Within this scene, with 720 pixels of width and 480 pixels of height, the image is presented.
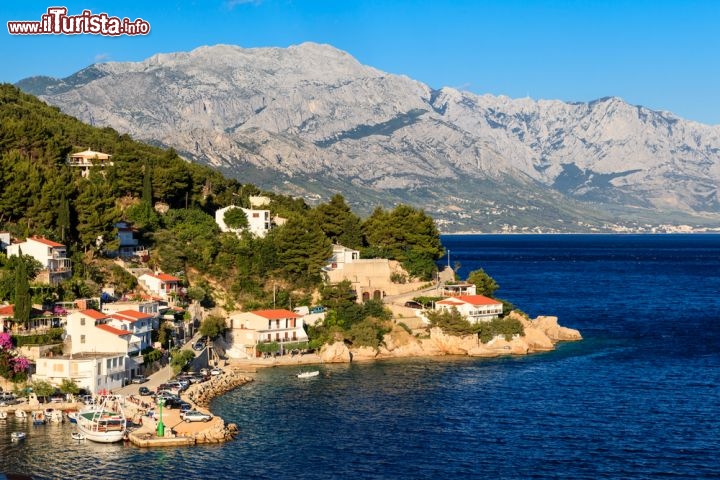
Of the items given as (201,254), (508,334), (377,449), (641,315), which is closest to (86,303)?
(201,254)

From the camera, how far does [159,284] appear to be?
311 ft

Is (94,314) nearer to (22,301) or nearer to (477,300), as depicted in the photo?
(22,301)

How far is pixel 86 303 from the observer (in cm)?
8275

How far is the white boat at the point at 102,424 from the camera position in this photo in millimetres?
60938

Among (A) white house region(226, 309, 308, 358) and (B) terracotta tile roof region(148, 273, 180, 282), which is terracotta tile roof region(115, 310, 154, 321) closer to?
(A) white house region(226, 309, 308, 358)

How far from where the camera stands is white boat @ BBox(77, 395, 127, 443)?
60938 millimetres

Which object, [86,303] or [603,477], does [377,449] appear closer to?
[603,477]

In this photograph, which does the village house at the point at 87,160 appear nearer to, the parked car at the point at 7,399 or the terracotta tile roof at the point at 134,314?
the terracotta tile roof at the point at 134,314

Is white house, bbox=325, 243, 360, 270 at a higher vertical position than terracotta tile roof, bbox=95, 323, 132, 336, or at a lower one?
higher

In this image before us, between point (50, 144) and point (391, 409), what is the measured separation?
2347 inches

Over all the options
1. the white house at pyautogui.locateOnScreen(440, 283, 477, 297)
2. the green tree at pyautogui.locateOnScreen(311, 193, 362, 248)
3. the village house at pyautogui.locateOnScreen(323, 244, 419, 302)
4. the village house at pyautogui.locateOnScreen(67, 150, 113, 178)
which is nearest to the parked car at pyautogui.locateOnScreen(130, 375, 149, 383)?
the village house at pyautogui.locateOnScreen(323, 244, 419, 302)

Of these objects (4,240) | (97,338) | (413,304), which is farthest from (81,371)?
(413,304)

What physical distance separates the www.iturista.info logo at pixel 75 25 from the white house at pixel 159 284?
22.6 metres

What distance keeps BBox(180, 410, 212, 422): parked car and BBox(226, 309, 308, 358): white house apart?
26.3 meters
